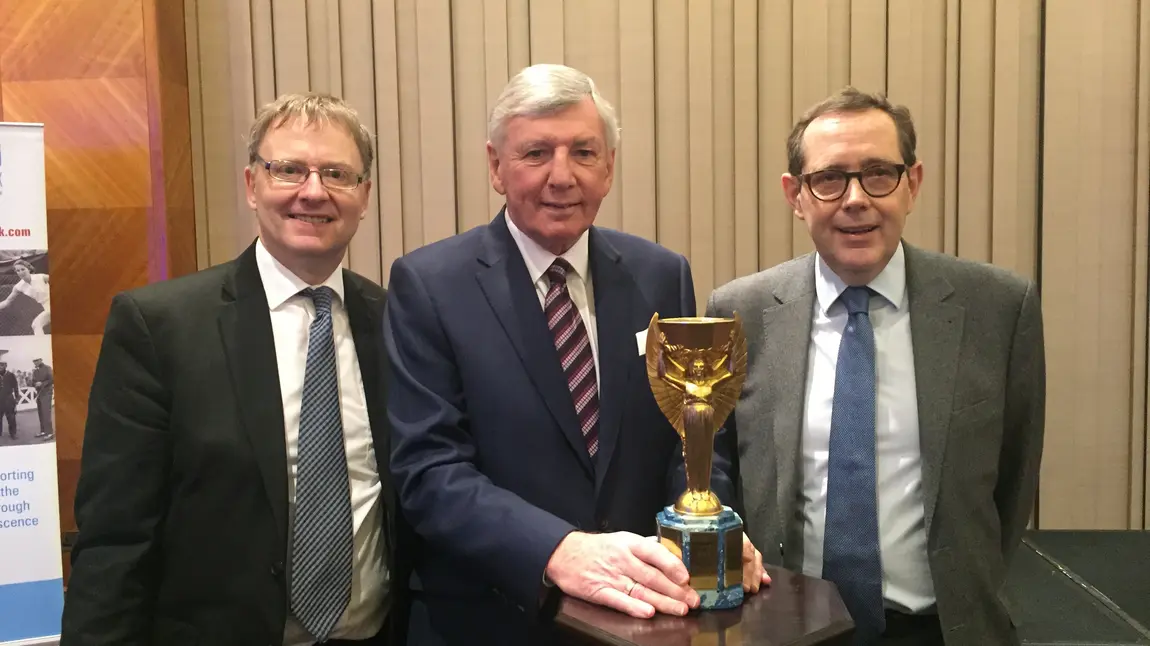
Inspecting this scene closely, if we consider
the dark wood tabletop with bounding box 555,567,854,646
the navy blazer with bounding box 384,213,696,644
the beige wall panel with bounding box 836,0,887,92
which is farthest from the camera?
the beige wall panel with bounding box 836,0,887,92

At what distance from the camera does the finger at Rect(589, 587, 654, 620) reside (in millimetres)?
1164

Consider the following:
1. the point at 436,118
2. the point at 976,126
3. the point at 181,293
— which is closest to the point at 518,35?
the point at 436,118

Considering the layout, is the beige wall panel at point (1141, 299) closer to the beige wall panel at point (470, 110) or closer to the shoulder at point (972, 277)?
the shoulder at point (972, 277)

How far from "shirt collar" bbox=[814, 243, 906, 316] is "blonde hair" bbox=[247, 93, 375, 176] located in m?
1.17

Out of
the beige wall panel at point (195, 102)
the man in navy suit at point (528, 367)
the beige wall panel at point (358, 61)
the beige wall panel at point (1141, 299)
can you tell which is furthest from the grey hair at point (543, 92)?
the beige wall panel at point (1141, 299)

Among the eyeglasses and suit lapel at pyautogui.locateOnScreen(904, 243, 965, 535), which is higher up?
the eyeglasses

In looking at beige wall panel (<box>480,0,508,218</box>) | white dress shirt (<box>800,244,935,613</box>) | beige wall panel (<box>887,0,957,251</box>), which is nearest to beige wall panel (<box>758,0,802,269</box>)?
beige wall panel (<box>887,0,957,251</box>)

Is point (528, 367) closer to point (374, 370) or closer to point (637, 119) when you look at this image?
point (374, 370)

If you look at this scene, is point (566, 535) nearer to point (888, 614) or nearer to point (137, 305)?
point (888, 614)

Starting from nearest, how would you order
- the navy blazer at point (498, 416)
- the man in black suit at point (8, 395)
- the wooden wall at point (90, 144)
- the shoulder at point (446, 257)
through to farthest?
the navy blazer at point (498, 416), the shoulder at point (446, 257), the man in black suit at point (8, 395), the wooden wall at point (90, 144)

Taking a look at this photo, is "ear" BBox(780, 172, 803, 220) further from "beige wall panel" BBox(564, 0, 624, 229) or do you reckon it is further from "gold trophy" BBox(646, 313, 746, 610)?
"beige wall panel" BBox(564, 0, 624, 229)

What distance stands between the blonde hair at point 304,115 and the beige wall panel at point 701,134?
79.2 inches

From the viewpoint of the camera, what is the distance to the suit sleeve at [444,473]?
1366 mm

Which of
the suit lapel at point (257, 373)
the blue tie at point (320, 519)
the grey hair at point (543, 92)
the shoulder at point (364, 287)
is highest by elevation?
the grey hair at point (543, 92)
